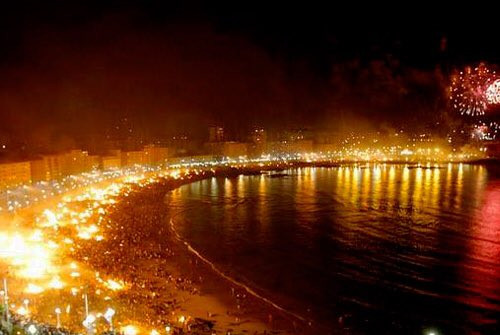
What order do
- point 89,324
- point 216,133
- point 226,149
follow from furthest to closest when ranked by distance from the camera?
1. point 216,133
2. point 226,149
3. point 89,324

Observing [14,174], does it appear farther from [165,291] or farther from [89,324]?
[89,324]

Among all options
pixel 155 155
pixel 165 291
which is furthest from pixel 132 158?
pixel 165 291

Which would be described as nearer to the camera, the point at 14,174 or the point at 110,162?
the point at 14,174

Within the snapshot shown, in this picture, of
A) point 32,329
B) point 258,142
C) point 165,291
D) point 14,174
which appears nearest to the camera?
point 32,329

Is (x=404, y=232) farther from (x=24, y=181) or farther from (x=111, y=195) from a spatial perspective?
(x=24, y=181)

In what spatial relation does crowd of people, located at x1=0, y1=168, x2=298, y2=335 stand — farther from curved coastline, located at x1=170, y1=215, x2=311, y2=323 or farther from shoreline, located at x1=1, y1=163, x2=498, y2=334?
curved coastline, located at x1=170, y1=215, x2=311, y2=323

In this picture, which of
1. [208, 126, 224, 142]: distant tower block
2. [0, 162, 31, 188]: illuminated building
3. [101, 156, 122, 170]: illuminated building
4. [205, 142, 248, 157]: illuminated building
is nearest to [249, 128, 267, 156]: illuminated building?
[205, 142, 248, 157]: illuminated building

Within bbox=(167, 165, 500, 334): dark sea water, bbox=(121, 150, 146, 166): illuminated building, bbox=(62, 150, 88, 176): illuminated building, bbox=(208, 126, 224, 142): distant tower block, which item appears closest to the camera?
bbox=(167, 165, 500, 334): dark sea water
